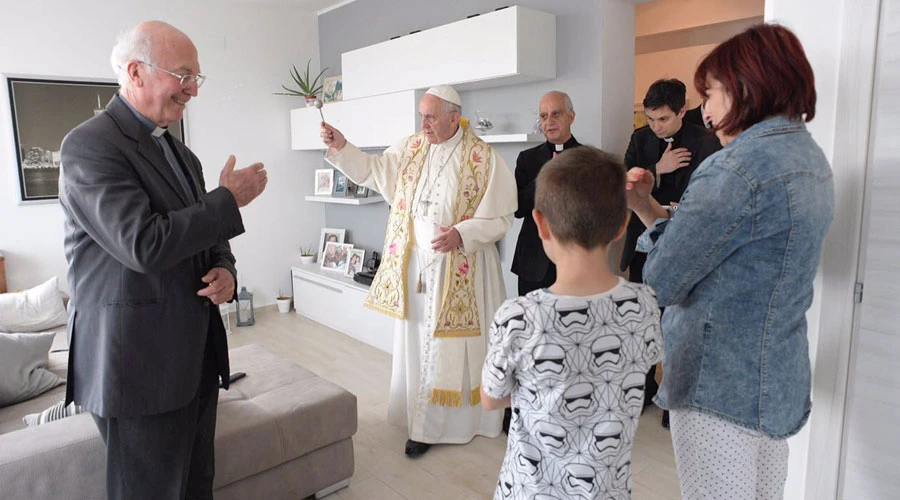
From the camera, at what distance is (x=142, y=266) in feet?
4.58

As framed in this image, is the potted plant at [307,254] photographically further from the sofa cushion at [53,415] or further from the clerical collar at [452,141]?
the sofa cushion at [53,415]

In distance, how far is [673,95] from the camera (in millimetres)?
2830

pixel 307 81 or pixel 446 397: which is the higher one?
pixel 307 81

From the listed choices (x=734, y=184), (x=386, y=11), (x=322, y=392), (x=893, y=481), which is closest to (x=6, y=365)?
→ (x=322, y=392)

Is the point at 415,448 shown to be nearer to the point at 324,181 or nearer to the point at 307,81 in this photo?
the point at 324,181

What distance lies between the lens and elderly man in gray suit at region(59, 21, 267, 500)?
1.40 metres

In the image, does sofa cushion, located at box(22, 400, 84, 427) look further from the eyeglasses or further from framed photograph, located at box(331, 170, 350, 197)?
framed photograph, located at box(331, 170, 350, 197)

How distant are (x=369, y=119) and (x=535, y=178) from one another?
191 centimetres

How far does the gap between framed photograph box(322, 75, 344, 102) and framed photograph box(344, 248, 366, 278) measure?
1.33 m

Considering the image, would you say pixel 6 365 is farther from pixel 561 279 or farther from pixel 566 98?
pixel 566 98

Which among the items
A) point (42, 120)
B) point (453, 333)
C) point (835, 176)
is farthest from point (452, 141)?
point (42, 120)

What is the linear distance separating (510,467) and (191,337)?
2.90ft

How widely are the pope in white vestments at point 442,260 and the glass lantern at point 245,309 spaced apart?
250 centimetres

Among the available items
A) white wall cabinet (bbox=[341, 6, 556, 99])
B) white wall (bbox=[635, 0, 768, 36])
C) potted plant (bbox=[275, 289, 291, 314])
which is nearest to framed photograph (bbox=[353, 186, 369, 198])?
white wall cabinet (bbox=[341, 6, 556, 99])
